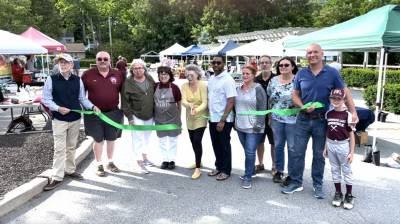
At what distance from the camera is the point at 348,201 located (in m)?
4.74

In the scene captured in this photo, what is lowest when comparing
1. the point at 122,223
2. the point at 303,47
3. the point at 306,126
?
the point at 122,223

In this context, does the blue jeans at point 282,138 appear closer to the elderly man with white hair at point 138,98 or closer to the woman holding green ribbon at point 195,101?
the woman holding green ribbon at point 195,101

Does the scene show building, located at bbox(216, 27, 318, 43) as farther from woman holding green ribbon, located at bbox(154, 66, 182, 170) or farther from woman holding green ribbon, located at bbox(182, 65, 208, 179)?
woman holding green ribbon, located at bbox(182, 65, 208, 179)

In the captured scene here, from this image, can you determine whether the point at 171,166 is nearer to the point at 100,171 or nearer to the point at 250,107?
the point at 100,171

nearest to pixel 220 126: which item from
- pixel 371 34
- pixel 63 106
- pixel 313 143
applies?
pixel 313 143

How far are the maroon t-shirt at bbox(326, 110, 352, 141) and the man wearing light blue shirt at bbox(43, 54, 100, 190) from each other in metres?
3.18

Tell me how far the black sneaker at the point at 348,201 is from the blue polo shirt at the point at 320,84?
1.10 metres

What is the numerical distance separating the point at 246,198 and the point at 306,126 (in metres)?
1.20

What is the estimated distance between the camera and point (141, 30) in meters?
60.0

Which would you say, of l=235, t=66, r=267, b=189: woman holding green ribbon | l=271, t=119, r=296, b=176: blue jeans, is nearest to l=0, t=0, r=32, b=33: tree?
A: l=235, t=66, r=267, b=189: woman holding green ribbon

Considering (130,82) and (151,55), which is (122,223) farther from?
(151,55)

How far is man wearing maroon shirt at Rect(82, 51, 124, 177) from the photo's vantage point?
5680 millimetres

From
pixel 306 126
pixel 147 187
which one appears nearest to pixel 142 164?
pixel 147 187

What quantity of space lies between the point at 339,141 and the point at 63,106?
3635 mm
